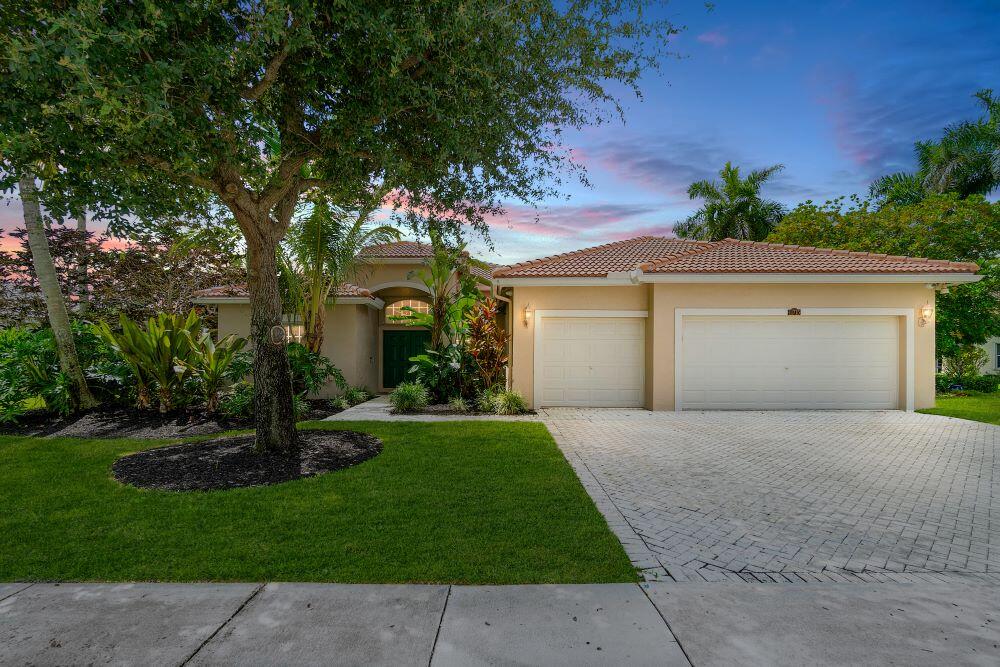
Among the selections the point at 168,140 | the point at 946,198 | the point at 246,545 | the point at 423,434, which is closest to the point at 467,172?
the point at 168,140

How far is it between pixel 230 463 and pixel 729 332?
34.8ft

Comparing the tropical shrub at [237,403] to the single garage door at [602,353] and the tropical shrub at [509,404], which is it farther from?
the single garage door at [602,353]

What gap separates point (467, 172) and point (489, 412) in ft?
20.1

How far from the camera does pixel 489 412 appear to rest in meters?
11.5

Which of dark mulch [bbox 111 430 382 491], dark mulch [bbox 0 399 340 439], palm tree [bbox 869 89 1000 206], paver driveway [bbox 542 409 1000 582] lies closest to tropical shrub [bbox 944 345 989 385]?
palm tree [bbox 869 89 1000 206]

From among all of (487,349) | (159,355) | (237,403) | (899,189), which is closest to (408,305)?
(487,349)

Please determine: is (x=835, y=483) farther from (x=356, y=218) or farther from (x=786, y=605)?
(x=356, y=218)

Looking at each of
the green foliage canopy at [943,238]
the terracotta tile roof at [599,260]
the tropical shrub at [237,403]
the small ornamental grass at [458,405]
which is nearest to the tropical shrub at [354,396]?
the small ornamental grass at [458,405]

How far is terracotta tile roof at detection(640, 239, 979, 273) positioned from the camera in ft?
37.2

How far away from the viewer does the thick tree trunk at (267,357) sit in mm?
6617

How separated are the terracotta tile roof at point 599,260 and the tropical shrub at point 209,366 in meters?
6.07

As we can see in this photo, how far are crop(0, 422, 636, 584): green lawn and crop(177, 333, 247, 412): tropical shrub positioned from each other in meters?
2.91

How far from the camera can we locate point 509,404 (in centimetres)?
1128

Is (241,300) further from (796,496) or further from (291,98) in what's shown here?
(796,496)
